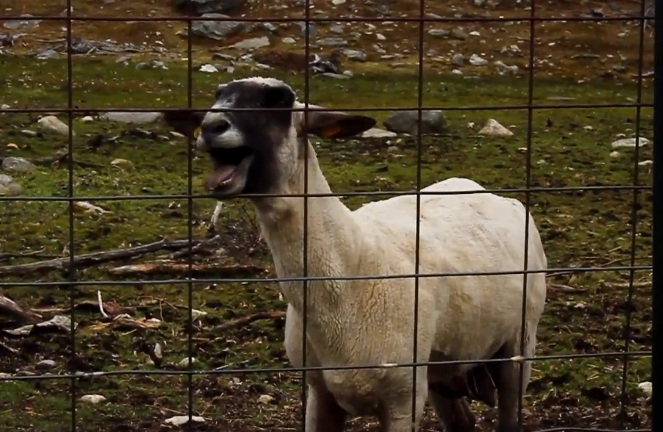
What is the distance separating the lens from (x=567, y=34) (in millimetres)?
19547

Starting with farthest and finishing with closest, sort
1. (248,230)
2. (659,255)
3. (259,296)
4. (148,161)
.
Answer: (148,161) < (248,230) < (259,296) < (659,255)

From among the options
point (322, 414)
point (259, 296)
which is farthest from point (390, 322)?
point (259, 296)

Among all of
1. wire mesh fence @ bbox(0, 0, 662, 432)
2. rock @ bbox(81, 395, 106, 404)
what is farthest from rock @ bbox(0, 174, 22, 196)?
rock @ bbox(81, 395, 106, 404)

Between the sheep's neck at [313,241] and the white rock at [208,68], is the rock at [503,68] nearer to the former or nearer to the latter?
the white rock at [208,68]

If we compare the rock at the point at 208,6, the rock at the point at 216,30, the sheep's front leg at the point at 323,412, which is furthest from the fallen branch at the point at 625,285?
the rock at the point at 208,6

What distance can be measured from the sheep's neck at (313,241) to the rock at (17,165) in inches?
240

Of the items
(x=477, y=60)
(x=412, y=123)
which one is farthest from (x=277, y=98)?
(x=477, y=60)

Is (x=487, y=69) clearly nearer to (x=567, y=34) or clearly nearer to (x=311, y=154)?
(x=567, y=34)

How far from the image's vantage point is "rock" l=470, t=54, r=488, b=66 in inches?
711

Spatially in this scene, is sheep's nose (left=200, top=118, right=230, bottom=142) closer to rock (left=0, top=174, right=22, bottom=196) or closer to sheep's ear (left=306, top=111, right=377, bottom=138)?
sheep's ear (left=306, top=111, right=377, bottom=138)

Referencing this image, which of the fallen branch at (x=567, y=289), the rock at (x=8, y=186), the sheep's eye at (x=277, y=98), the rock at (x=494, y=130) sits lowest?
the fallen branch at (x=567, y=289)

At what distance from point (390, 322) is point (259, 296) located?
2.96 metres

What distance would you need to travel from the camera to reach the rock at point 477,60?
1807 cm

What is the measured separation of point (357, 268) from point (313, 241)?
0.77 ft
